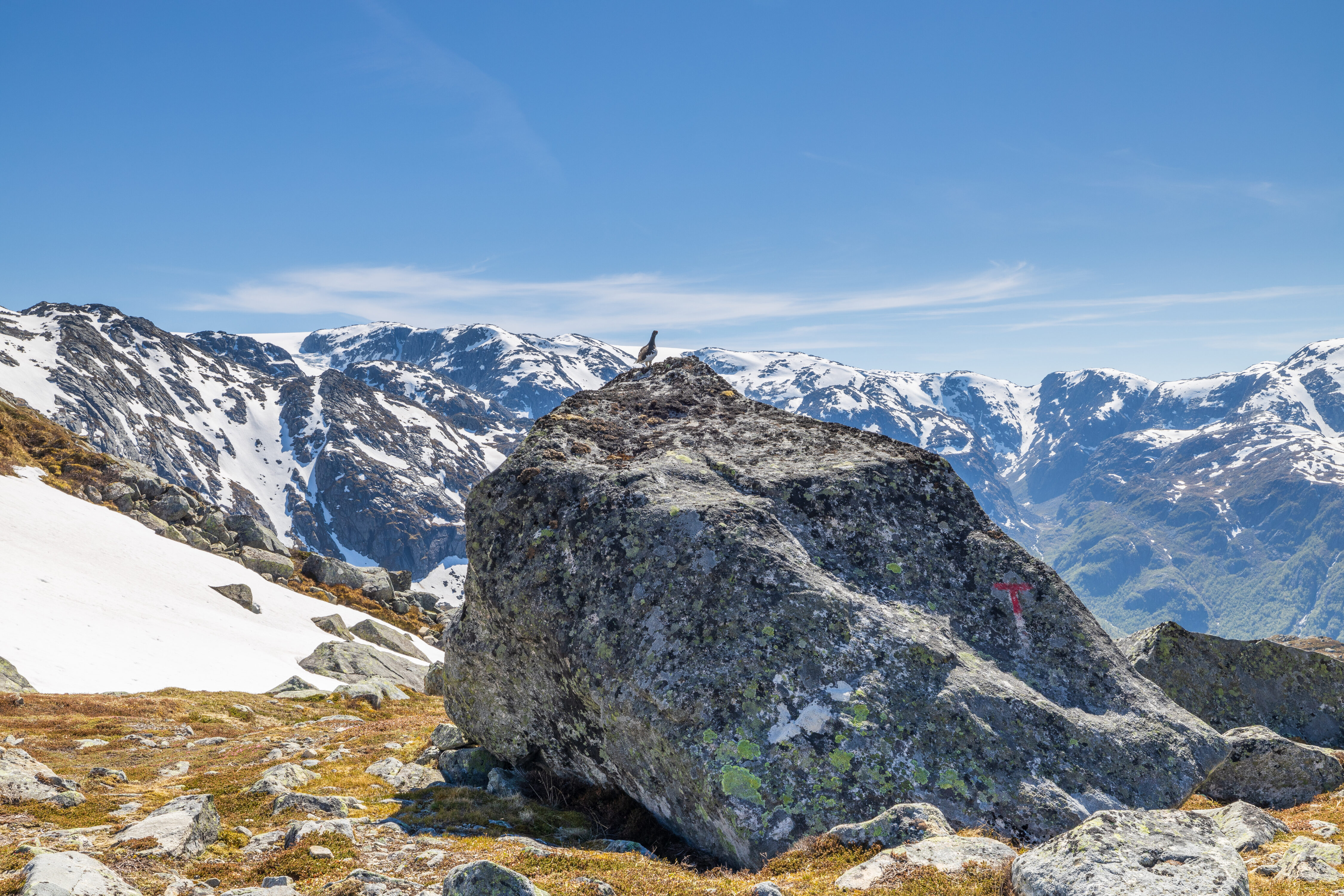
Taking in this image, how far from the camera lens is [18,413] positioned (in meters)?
61.2

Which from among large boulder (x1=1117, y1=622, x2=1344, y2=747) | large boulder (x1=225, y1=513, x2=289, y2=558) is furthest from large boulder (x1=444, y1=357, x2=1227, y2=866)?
large boulder (x1=225, y1=513, x2=289, y2=558)

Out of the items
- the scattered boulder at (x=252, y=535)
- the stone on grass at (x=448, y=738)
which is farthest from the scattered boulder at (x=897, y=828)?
the scattered boulder at (x=252, y=535)

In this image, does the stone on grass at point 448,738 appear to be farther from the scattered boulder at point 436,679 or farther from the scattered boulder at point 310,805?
the scattered boulder at point 310,805

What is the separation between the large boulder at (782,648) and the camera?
9.96 m

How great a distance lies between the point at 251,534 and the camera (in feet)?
209

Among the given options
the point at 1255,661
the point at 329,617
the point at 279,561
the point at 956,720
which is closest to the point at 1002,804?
the point at 956,720

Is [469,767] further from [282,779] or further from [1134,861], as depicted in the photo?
[1134,861]

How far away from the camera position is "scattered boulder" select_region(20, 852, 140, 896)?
670cm

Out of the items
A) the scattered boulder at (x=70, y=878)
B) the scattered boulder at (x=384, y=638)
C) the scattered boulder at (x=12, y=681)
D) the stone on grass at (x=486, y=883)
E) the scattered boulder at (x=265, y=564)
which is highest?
the stone on grass at (x=486, y=883)

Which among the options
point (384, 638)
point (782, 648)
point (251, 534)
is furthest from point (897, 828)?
point (251, 534)

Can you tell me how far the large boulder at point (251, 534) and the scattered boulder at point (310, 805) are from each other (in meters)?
57.4

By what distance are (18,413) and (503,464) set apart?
69212 mm

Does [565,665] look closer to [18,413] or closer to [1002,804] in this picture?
[1002,804]

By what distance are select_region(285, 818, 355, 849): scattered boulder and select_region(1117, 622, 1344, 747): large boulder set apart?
17227 millimetres
